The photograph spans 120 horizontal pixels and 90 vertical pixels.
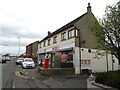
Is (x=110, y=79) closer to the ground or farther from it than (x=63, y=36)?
closer to the ground

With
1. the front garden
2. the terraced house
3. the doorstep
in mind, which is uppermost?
the terraced house

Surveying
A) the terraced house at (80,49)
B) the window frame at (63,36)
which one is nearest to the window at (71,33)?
the terraced house at (80,49)

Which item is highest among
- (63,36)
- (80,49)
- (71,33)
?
(71,33)

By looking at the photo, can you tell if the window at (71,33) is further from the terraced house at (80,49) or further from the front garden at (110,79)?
the front garden at (110,79)

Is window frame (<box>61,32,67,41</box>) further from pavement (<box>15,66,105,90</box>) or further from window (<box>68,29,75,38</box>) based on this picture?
pavement (<box>15,66,105,90</box>)

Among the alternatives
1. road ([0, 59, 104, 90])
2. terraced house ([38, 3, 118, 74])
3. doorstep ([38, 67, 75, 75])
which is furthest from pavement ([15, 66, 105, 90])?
terraced house ([38, 3, 118, 74])

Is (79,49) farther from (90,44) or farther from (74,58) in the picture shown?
(90,44)

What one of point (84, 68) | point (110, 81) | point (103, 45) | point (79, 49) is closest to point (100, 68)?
point (84, 68)

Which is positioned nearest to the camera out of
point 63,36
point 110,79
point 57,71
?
point 110,79

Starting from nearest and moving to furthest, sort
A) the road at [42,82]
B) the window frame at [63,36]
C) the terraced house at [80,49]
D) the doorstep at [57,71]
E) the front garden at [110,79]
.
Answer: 1. the front garden at [110,79]
2. the road at [42,82]
3. the doorstep at [57,71]
4. the terraced house at [80,49]
5. the window frame at [63,36]

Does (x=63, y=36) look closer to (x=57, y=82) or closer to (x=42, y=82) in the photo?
(x=57, y=82)

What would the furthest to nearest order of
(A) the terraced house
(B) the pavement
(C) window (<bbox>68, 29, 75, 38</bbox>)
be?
(C) window (<bbox>68, 29, 75, 38</bbox>)
(A) the terraced house
(B) the pavement

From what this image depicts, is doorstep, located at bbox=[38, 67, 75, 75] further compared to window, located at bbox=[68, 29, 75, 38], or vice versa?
window, located at bbox=[68, 29, 75, 38]

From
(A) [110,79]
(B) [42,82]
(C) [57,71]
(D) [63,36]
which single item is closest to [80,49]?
(D) [63,36]
